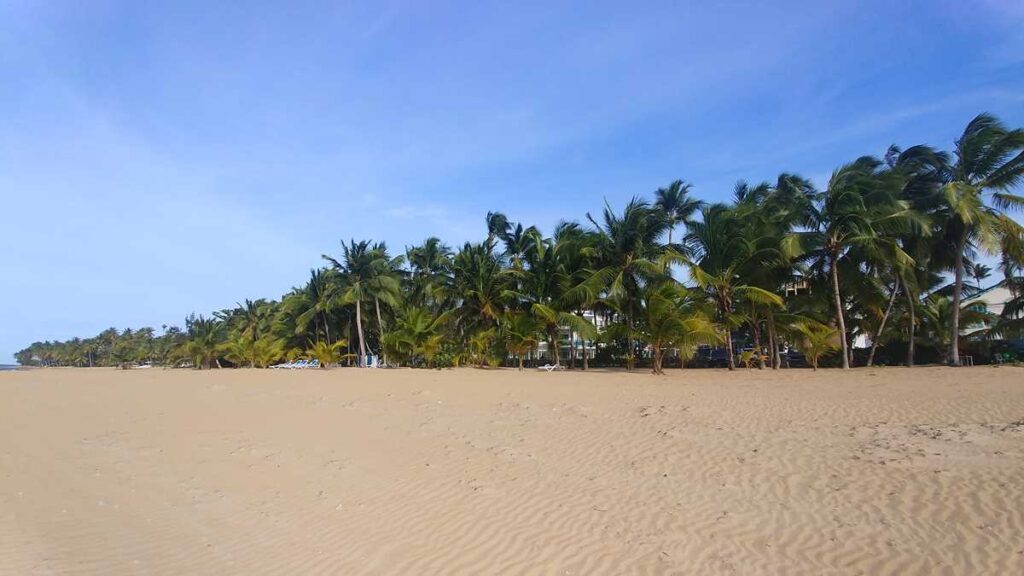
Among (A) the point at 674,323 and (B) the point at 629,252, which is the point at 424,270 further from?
(A) the point at 674,323

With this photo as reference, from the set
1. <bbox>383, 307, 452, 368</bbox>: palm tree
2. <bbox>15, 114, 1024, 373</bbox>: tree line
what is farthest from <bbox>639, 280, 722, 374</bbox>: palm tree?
<bbox>383, 307, 452, 368</bbox>: palm tree

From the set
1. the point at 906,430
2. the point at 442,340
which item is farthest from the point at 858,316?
the point at 906,430

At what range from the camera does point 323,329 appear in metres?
46.7

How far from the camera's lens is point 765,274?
84.2 ft

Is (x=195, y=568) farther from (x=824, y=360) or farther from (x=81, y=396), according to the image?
(x=824, y=360)

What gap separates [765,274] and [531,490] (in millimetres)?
21715

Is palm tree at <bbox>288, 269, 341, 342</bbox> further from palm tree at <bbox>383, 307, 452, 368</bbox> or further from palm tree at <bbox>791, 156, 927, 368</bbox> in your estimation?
palm tree at <bbox>791, 156, 927, 368</bbox>

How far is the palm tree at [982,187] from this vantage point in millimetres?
21625

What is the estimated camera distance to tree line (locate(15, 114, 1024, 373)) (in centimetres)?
2292

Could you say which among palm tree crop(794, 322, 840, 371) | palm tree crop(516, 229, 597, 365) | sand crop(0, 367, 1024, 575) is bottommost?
sand crop(0, 367, 1024, 575)

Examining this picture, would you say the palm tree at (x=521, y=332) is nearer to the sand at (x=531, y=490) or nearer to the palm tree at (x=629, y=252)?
the palm tree at (x=629, y=252)

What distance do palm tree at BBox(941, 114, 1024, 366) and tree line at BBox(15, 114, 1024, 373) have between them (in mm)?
56

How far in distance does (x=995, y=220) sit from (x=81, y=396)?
106 ft

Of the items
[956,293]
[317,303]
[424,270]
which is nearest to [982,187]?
[956,293]
